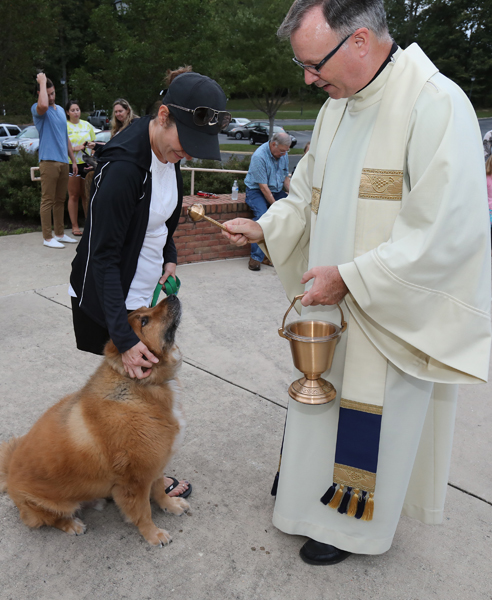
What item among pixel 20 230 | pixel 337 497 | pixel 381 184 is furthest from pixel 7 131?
pixel 337 497

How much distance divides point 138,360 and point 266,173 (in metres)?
5.75

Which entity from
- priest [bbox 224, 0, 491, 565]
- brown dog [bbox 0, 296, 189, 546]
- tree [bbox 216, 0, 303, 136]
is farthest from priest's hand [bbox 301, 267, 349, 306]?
tree [bbox 216, 0, 303, 136]

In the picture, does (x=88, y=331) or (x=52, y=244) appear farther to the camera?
(x=52, y=244)

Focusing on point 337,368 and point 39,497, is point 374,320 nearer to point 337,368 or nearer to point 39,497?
point 337,368

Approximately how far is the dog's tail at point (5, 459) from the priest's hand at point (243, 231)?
5.58 ft

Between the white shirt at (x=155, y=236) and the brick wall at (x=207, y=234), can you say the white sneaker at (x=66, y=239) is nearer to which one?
the brick wall at (x=207, y=234)

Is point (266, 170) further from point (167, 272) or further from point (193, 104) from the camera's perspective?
point (193, 104)

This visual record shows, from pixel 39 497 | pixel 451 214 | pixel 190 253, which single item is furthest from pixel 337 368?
pixel 190 253

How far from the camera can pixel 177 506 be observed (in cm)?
305

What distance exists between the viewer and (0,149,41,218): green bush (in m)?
9.32

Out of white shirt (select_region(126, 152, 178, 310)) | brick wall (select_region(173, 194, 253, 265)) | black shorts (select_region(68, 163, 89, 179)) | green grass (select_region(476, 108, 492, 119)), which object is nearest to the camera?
white shirt (select_region(126, 152, 178, 310))

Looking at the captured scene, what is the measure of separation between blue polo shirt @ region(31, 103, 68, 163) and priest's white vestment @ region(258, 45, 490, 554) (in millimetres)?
5722

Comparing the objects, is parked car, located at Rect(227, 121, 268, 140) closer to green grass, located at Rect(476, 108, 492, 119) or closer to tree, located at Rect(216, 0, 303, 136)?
tree, located at Rect(216, 0, 303, 136)

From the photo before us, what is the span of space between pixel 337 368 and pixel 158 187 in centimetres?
127
